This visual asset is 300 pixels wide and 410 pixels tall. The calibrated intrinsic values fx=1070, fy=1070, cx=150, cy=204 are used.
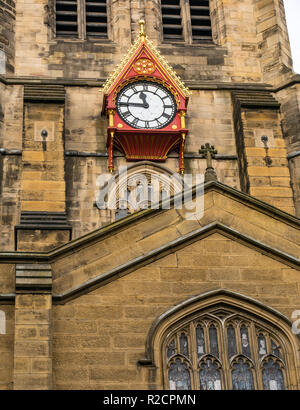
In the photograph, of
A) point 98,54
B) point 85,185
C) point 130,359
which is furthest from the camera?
point 98,54

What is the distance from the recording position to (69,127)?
29531 millimetres

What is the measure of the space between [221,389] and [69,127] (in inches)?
512

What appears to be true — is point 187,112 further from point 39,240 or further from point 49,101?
point 39,240

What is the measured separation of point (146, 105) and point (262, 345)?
12.2 meters

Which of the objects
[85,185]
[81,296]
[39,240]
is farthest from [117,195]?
[81,296]

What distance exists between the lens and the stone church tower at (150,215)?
1828 cm

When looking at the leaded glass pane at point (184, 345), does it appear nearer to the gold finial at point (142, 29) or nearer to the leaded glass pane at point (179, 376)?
the leaded glass pane at point (179, 376)

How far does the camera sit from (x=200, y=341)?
733 inches

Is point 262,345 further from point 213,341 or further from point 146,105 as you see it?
point 146,105

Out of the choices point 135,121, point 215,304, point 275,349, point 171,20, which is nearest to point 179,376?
point 215,304

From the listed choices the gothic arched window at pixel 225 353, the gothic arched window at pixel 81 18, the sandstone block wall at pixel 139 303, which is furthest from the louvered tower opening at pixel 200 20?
the gothic arched window at pixel 225 353

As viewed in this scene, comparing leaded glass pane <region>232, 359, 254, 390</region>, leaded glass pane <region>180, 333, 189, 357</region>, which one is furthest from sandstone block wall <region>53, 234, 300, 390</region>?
leaded glass pane <region>232, 359, 254, 390</region>

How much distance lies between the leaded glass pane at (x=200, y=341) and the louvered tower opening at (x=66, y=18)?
15.4 metres

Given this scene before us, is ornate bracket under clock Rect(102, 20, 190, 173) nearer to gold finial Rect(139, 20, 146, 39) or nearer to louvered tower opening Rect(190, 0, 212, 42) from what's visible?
gold finial Rect(139, 20, 146, 39)
